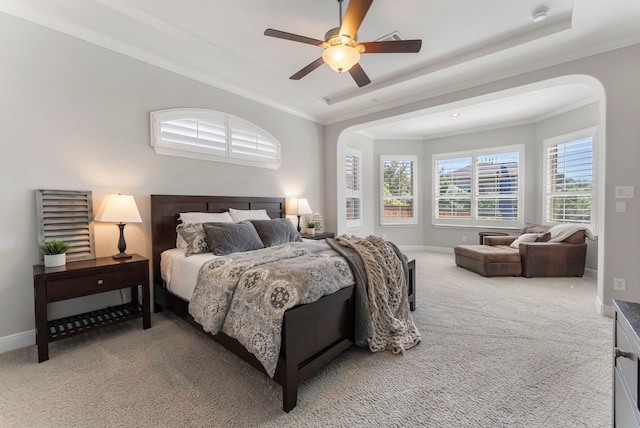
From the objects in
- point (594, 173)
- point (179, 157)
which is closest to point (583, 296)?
point (594, 173)

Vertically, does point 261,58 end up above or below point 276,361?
above

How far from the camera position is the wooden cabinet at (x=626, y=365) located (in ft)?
2.76

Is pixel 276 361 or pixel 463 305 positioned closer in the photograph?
pixel 276 361

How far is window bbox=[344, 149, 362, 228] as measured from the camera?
610 cm

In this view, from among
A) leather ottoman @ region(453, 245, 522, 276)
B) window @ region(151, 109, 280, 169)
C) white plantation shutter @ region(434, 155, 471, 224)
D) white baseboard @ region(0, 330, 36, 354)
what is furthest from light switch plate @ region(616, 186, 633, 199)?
white baseboard @ region(0, 330, 36, 354)

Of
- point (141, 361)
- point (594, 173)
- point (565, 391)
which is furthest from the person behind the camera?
point (594, 173)

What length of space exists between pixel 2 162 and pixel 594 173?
24.4ft

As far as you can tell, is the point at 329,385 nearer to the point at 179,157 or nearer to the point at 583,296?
the point at 179,157

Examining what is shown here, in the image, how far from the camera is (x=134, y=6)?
2367mm

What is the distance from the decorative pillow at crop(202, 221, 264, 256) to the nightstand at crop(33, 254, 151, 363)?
2.18 ft

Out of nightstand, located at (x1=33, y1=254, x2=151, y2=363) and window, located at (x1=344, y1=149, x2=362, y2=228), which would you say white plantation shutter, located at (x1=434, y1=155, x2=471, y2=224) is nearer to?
window, located at (x1=344, y1=149, x2=362, y2=228)

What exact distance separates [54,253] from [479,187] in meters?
7.19

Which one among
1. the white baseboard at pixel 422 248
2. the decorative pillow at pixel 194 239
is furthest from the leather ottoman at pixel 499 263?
the decorative pillow at pixel 194 239

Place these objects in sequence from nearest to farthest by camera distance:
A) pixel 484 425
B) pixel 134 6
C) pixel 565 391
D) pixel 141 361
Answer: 1. pixel 484 425
2. pixel 565 391
3. pixel 141 361
4. pixel 134 6
